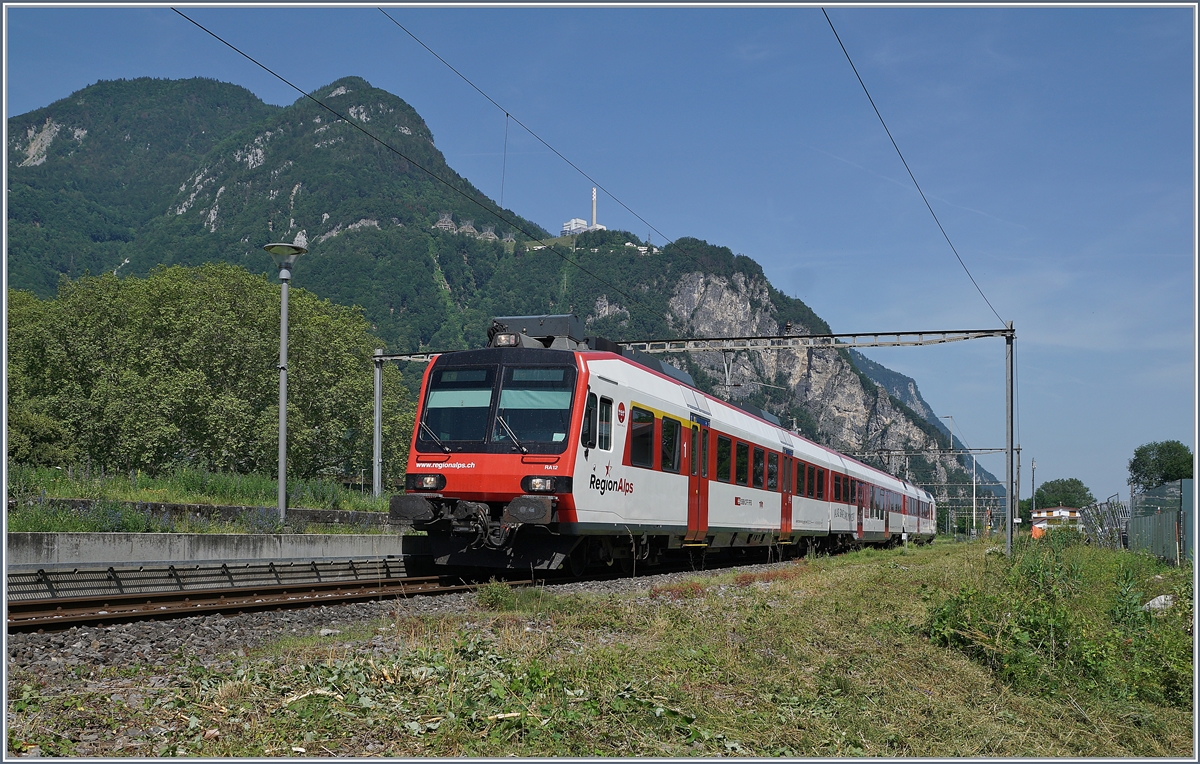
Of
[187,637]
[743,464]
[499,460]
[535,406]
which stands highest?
[535,406]

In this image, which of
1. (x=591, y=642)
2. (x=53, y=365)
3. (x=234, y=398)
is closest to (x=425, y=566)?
(x=591, y=642)

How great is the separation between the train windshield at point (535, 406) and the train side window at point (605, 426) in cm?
68

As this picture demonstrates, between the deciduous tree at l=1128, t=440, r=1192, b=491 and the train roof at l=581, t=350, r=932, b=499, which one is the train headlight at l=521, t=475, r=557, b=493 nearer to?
the train roof at l=581, t=350, r=932, b=499

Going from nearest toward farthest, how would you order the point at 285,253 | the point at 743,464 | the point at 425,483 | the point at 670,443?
the point at 425,483 → the point at 670,443 → the point at 285,253 → the point at 743,464

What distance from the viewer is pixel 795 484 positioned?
25.2 m

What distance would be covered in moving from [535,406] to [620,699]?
8274 millimetres

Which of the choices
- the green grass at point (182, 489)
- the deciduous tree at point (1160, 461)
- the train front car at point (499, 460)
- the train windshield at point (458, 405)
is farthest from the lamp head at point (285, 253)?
the deciduous tree at point (1160, 461)

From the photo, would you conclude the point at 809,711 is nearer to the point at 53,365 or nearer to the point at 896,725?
the point at 896,725

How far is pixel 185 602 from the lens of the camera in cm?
1084

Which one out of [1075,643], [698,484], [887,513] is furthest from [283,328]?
[887,513]

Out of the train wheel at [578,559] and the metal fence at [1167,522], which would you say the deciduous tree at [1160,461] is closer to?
the metal fence at [1167,522]

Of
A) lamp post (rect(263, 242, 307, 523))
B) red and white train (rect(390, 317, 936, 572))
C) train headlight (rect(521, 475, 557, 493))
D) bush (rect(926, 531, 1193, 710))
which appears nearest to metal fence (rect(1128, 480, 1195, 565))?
bush (rect(926, 531, 1193, 710))

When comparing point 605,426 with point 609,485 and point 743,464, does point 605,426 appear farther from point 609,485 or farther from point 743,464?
point 743,464

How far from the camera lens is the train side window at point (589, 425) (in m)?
14.1
